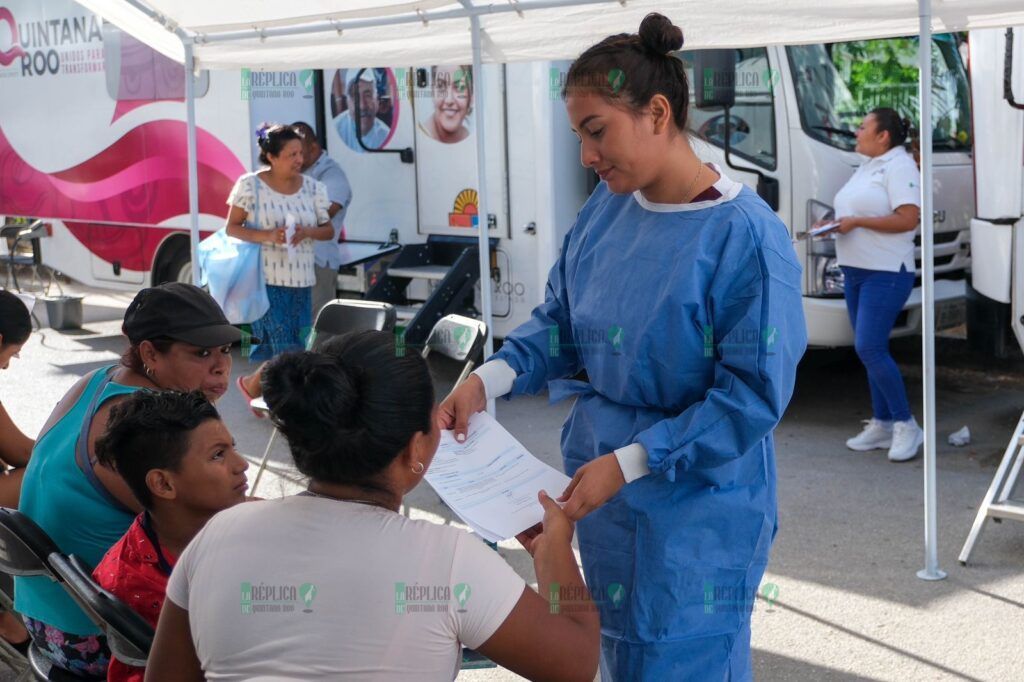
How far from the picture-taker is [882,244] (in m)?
5.83

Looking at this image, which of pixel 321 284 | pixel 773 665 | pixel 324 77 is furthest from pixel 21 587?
pixel 324 77

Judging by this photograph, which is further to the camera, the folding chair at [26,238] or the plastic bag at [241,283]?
the folding chair at [26,238]

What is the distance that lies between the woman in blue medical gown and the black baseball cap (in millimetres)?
877

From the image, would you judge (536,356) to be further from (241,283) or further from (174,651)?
(241,283)

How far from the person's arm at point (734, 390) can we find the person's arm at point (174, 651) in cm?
65

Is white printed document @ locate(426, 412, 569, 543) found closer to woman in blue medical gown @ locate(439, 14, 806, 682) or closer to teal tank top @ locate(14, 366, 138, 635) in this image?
woman in blue medical gown @ locate(439, 14, 806, 682)

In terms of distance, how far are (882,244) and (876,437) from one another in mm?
1023

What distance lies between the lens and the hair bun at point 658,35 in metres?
2.10

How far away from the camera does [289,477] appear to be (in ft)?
19.5

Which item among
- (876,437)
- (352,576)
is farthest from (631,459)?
(876,437)

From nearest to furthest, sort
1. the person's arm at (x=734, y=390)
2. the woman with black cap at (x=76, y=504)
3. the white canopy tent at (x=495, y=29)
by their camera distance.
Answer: the person's arm at (x=734, y=390), the woman with black cap at (x=76, y=504), the white canopy tent at (x=495, y=29)

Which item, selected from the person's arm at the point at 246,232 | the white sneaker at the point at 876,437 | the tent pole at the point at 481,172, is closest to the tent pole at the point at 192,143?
the person's arm at the point at 246,232

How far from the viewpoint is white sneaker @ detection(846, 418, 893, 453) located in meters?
6.12

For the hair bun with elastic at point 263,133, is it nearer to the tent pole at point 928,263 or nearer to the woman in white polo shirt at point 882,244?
the woman in white polo shirt at point 882,244
